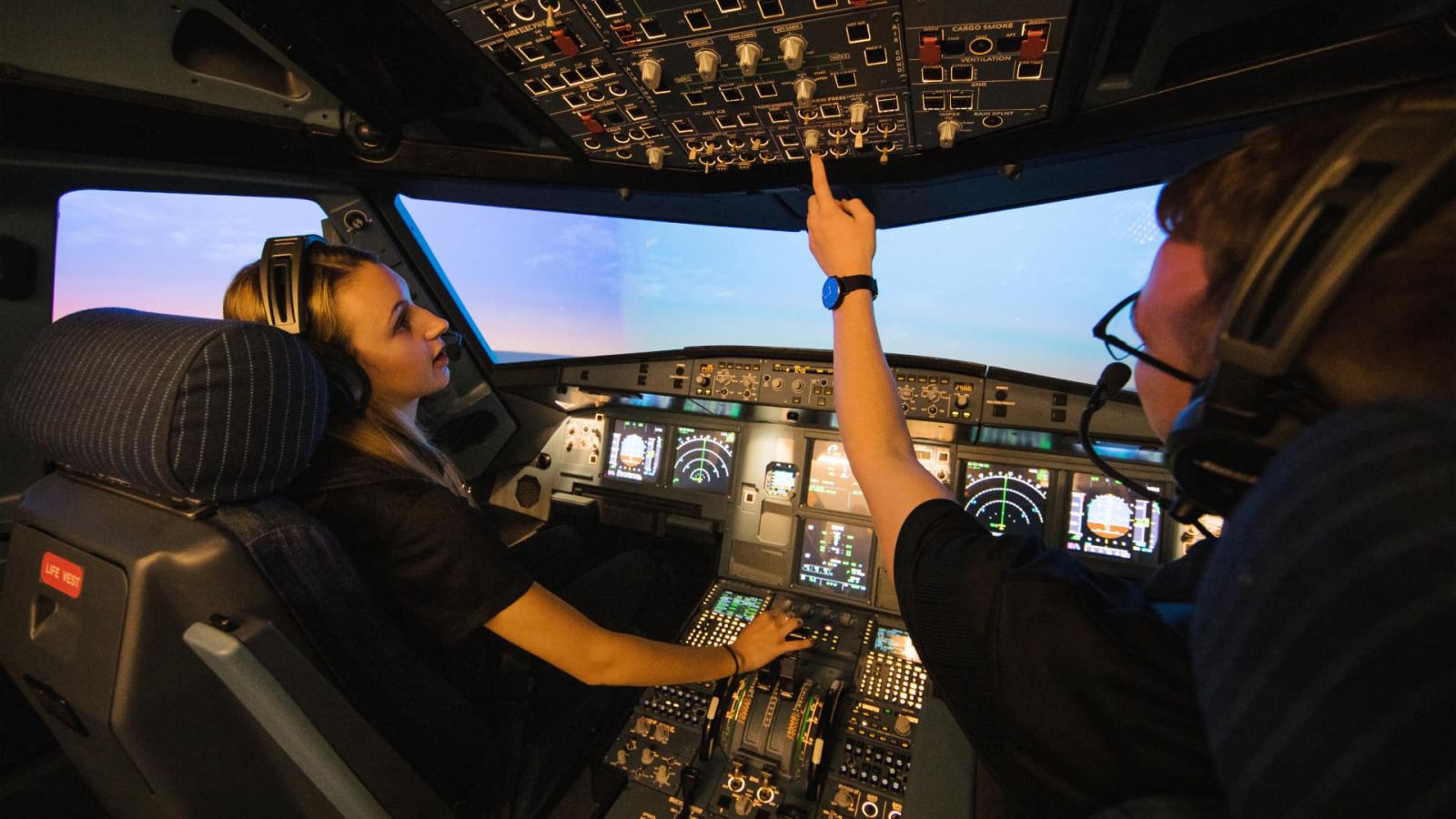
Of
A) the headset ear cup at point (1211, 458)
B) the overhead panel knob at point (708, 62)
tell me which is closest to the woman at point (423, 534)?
the overhead panel knob at point (708, 62)

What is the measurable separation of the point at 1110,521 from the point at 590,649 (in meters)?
1.89

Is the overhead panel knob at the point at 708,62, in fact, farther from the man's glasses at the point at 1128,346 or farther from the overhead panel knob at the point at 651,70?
the man's glasses at the point at 1128,346

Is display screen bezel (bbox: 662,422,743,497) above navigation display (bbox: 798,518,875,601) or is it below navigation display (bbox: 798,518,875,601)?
above

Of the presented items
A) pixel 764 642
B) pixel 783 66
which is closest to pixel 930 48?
pixel 783 66

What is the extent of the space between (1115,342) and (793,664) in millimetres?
1363

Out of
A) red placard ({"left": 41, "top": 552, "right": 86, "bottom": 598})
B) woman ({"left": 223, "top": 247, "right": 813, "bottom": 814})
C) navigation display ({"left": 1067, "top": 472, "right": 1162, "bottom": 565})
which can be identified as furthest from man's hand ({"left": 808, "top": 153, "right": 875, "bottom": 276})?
navigation display ({"left": 1067, "top": 472, "right": 1162, "bottom": 565})

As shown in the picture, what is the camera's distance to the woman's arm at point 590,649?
112 cm

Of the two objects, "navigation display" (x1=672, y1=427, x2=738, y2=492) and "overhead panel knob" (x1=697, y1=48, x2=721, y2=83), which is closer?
"overhead panel knob" (x1=697, y1=48, x2=721, y2=83)

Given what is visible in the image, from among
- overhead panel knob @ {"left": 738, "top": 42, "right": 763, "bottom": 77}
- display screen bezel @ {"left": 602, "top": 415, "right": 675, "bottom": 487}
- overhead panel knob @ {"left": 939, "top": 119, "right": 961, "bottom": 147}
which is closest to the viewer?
overhead panel knob @ {"left": 738, "top": 42, "right": 763, "bottom": 77}

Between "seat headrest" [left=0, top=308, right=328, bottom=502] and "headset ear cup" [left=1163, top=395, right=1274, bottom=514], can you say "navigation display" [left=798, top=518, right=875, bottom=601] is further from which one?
"seat headrest" [left=0, top=308, right=328, bottom=502]

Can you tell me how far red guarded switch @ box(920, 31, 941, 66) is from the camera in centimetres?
114

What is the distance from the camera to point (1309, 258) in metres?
0.40

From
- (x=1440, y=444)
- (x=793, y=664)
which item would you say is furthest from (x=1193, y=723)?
(x=793, y=664)

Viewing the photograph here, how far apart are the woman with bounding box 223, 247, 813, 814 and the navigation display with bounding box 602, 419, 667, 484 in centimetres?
124
